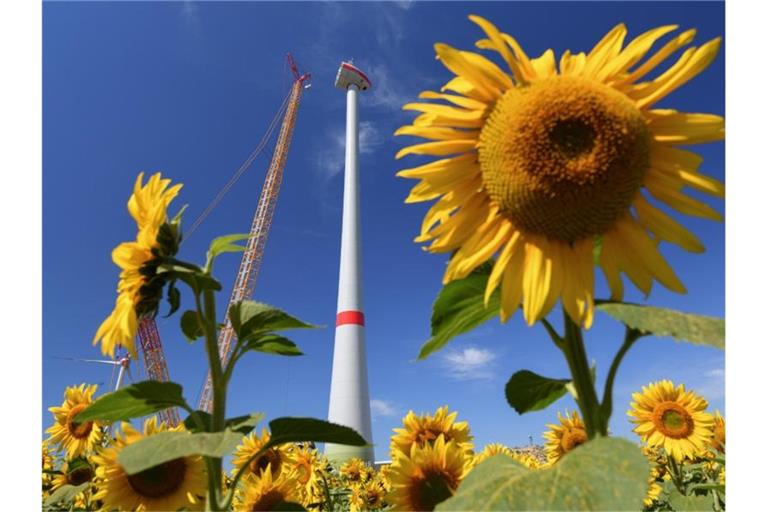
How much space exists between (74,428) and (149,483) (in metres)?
2.60

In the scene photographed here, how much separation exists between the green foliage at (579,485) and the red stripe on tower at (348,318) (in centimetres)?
3030

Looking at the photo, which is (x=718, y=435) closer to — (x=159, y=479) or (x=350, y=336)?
(x=159, y=479)

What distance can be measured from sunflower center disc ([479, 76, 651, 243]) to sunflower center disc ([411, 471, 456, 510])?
4.19 feet

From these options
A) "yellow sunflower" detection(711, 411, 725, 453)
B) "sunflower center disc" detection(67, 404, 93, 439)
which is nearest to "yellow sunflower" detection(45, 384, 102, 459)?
"sunflower center disc" detection(67, 404, 93, 439)

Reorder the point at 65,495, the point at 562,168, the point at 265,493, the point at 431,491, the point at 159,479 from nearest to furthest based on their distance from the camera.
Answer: the point at 562,168 < the point at 431,491 < the point at 159,479 < the point at 265,493 < the point at 65,495

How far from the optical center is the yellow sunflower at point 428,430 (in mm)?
3629

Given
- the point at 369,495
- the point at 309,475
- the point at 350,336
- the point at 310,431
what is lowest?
the point at 369,495

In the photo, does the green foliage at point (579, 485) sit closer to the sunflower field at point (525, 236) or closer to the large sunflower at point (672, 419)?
the sunflower field at point (525, 236)

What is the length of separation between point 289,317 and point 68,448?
3935 mm

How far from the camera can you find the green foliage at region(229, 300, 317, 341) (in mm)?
1700

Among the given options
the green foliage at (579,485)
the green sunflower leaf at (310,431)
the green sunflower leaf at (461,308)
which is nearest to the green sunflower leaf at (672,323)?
the green foliage at (579,485)

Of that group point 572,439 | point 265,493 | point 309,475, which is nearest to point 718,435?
point 572,439

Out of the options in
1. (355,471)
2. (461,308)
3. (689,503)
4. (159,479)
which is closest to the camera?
(461,308)

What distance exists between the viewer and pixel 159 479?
95.3 inches
